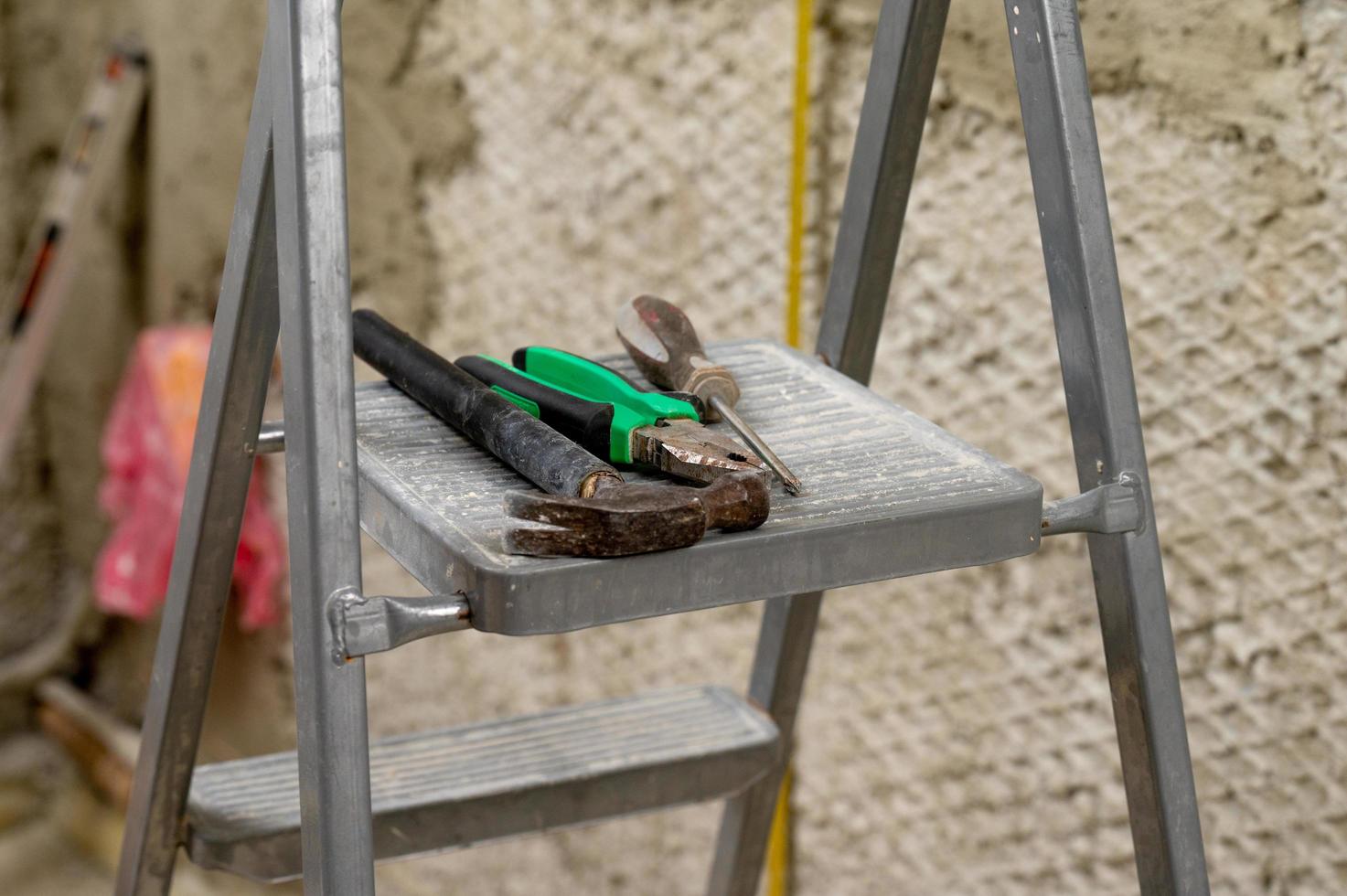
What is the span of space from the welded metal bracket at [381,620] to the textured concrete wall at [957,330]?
2.41ft

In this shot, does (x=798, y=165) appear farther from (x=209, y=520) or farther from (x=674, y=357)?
(x=209, y=520)

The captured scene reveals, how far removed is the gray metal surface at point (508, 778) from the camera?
3.00 ft

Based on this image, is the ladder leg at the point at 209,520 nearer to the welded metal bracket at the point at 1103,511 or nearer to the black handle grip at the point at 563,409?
the black handle grip at the point at 563,409

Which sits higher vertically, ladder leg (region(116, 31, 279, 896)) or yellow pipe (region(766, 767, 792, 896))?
ladder leg (region(116, 31, 279, 896))

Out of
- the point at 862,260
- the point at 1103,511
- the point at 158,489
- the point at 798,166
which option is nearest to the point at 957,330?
the point at 798,166

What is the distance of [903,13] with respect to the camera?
3.00 feet

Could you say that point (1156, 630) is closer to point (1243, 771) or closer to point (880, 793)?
point (1243, 771)

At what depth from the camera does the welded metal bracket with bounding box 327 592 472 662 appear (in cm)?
63

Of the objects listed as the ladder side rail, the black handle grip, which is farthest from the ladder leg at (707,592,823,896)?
the black handle grip

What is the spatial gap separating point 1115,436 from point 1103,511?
0.04 metres

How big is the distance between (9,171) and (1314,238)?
7.26 feet

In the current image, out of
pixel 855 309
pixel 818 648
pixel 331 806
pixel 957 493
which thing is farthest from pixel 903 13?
pixel 818 648

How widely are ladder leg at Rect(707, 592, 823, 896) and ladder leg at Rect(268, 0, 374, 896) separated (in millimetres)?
480

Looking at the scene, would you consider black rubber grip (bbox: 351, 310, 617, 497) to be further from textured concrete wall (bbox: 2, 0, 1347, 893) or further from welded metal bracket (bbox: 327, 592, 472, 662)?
textured concrete wall (bbox: 2, 0, 1347, 893)
